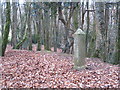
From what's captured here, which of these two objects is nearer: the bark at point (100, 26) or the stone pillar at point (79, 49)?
the stone pillar at point (79, 49)

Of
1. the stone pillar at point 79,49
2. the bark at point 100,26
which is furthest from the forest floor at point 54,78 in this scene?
the bark at point 100,26

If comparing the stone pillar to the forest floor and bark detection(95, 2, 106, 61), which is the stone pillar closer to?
the forest floor

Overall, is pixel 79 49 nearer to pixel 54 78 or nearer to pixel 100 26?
pixel 54 78

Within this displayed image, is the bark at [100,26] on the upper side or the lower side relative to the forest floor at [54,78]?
upper

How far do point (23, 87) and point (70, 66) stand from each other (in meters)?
1.76

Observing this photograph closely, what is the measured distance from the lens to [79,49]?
14.4ft

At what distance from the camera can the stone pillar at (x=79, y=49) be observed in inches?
171

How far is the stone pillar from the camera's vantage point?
435 cm

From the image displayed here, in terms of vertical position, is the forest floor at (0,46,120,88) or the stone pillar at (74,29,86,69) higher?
the stone pillar at (74,29,86,69)

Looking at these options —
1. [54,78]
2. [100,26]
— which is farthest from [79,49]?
[100,26]

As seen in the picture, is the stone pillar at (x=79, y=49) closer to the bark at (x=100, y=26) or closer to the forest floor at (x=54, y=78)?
the forest floor at (x=54, y=78)

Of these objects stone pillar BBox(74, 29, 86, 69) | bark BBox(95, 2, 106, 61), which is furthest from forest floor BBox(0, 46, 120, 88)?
A: bark BBox(95, 2, 106, 61)

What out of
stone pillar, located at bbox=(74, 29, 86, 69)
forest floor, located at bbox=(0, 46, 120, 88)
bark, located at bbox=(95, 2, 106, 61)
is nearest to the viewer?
forest floor, located at bbox=(0, 46, 120, 88)

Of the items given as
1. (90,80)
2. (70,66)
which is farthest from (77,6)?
(90,80)
